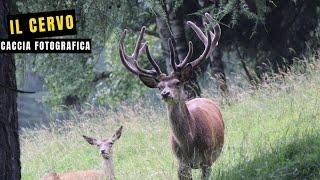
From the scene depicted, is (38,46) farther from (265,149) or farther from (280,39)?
(280,39)

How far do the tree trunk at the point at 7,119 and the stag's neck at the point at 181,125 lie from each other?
2.09 meters

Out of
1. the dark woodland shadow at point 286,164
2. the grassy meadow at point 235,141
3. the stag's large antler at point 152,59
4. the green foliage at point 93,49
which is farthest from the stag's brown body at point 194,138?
the green foliage at point 93,49

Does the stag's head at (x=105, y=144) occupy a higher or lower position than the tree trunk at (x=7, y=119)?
lower

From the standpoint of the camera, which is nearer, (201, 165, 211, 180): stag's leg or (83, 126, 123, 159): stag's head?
(201, 165, 211, 180): stag's leg

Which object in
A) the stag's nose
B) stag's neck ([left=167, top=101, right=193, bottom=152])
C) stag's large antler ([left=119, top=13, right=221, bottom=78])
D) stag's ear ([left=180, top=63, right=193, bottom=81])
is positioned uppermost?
stag's large antler ([left=119, top=13, right=221, bottom=78])

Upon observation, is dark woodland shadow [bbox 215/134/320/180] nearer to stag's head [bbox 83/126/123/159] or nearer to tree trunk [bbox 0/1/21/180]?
tree trunk [bbox 0/1/21/180]

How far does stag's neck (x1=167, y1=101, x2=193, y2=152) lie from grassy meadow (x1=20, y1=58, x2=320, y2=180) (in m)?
0.36

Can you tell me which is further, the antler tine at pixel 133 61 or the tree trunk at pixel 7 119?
the antler tine at pixel 133 61

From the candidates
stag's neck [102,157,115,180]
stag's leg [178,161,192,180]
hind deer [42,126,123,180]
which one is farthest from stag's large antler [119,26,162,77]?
stag's neck [102,157,115,180]

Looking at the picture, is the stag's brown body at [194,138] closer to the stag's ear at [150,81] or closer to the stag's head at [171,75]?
the stag's head at [171,75]

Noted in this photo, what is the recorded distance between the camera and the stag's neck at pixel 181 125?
27.5ft

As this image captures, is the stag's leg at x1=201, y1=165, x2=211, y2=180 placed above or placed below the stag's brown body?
below

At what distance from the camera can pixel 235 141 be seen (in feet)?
33.5

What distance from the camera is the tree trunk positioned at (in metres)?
6.57
